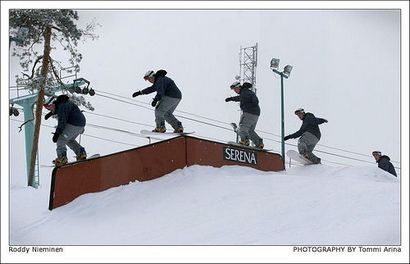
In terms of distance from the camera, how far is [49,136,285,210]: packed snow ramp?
10344mm

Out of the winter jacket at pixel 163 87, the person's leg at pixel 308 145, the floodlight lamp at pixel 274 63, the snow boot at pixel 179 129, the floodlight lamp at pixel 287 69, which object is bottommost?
the person's leg at pixel 308 145

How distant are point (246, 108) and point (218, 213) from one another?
174 inches

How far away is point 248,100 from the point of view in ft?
43.5

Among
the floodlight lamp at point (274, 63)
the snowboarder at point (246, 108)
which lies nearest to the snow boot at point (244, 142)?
the snowboarder at point (246, 108)

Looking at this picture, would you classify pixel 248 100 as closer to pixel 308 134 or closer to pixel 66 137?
pixel 308 134

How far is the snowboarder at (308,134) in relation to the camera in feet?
48.4

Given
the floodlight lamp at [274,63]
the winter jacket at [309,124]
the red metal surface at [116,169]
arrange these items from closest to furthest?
the red metal surface at [116,169] → the winter jacket at [309,124] → the floodlight lamp at [274,63]

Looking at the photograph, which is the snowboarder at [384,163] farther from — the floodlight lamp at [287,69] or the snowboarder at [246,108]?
the snowboarder at [246,108]

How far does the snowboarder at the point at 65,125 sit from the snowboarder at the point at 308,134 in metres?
5.73

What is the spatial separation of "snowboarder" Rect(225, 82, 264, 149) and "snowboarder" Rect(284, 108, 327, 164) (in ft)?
4.88

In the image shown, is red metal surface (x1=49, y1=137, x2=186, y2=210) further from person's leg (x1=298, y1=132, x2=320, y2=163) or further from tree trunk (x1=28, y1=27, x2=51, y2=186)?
tree trunk (x1=28, y1=27, x2=51, y2=186)

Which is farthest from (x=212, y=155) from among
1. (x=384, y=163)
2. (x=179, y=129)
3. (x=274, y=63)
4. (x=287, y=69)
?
(x=287, y=69)

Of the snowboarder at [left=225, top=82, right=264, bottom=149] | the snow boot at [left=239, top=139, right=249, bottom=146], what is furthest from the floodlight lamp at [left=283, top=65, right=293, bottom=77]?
the snow boot at [left=239, top=139, right=249, bottom=146]

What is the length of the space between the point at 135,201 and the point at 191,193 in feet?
3.24
